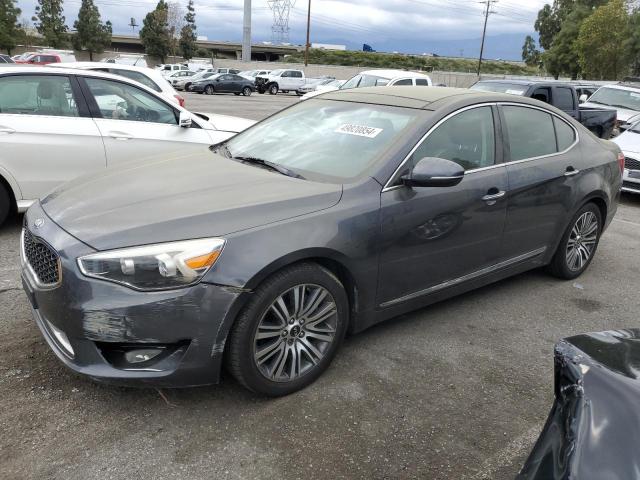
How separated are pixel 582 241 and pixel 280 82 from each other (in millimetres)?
37023

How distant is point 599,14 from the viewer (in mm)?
39781

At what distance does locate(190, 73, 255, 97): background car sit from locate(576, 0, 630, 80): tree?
24.9 meters

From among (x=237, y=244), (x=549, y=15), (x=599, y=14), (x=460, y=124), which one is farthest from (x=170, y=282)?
(x=549, y=15)

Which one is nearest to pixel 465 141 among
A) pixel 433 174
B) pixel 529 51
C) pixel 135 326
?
pixel 433 174

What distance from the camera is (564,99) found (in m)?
12.2

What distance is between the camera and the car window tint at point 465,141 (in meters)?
3.58

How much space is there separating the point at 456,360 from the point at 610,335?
5.10 ft

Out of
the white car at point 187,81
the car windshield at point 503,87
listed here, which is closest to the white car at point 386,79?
the car windshield at point 503,87

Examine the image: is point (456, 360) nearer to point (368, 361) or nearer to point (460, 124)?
point (368, 361)

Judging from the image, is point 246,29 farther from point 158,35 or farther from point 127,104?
point 127,104

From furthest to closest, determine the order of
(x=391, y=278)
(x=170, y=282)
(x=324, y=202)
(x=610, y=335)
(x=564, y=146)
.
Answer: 1. (x=564, y=146)
2. (x=391, y=278)
3. (x=324, y=202)
4. (x=170, y=282)
5. (x=610, y=335)

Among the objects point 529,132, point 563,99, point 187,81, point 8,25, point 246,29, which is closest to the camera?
point 529,132

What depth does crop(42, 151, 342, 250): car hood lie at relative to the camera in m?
2.71

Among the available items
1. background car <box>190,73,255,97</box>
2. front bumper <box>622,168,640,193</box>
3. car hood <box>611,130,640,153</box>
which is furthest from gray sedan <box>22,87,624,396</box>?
background car <box>190,73,255,97</box>
